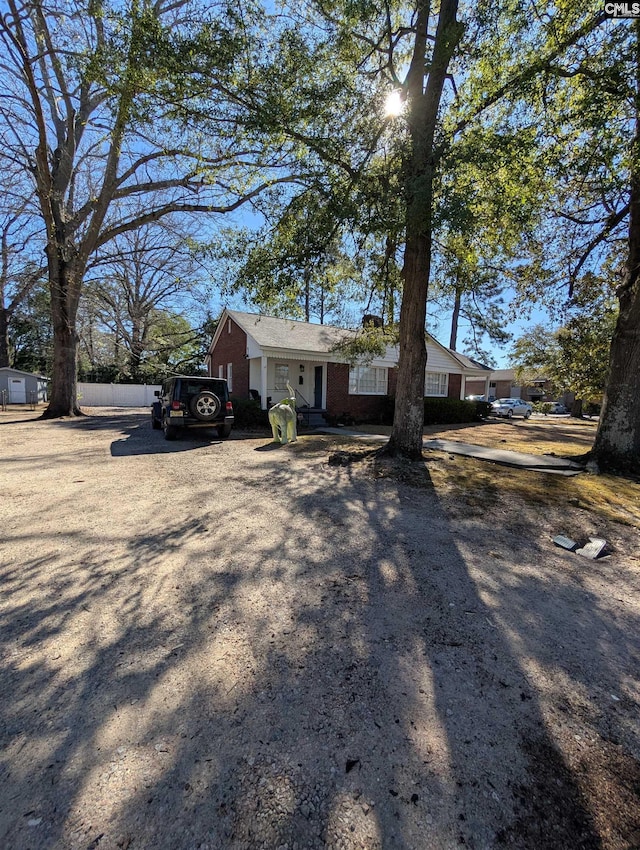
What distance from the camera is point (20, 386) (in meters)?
26.9

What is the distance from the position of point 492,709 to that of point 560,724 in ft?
1.05

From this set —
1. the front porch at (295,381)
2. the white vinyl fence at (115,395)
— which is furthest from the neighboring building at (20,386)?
the front porch at (295,381)

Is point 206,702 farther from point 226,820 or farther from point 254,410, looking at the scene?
point 254,410

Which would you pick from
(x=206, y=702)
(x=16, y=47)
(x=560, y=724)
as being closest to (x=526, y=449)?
(x=560, y=724)

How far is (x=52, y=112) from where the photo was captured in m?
15.3

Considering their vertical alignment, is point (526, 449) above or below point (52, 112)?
below

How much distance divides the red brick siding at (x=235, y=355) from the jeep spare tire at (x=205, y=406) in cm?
630

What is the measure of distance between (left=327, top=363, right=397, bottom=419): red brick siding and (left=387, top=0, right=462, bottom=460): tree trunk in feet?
27.7

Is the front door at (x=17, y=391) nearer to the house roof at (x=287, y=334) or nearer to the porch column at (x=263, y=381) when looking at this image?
the house roof at (x=287, y=334)

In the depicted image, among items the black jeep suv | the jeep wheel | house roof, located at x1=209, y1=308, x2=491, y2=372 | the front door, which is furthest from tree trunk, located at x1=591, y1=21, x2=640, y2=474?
the front door

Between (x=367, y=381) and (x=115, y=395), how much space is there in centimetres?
2232

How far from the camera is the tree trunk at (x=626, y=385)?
725 cm

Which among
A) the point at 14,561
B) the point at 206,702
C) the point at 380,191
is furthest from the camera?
the point at 380,191

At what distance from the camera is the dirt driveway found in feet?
4.75
